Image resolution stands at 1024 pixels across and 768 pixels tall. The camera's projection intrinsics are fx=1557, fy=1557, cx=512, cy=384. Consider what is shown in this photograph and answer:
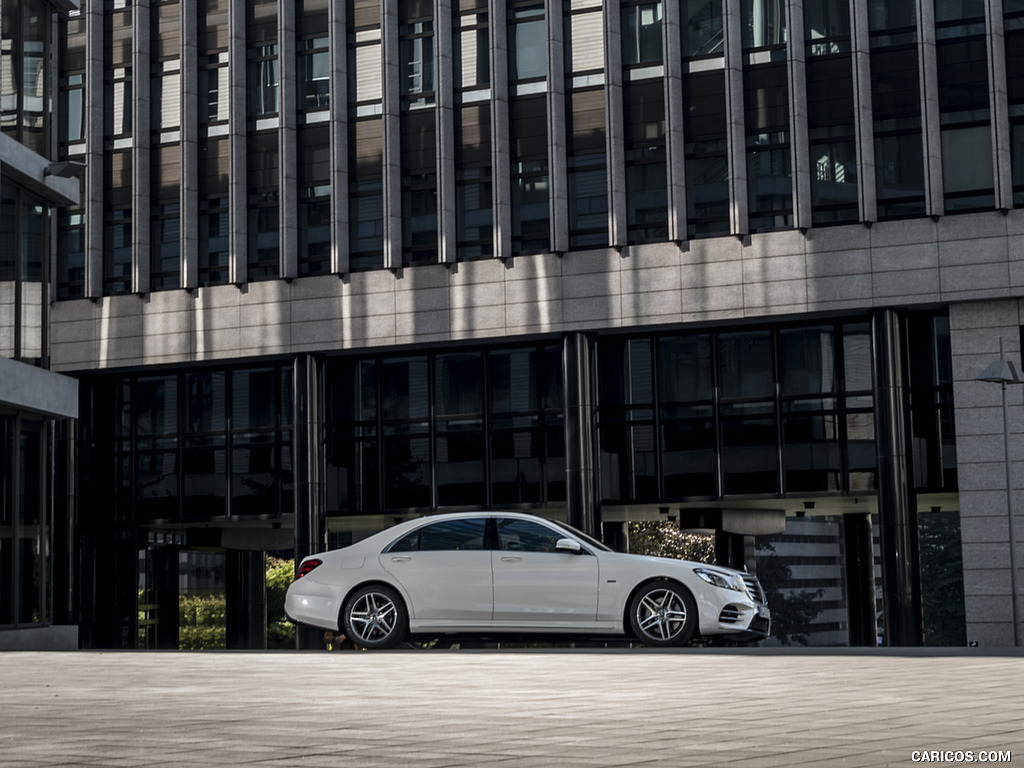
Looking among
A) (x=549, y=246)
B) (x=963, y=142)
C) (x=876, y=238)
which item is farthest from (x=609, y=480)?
(x=963, y=142)

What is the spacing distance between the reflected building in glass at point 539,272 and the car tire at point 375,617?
11748 mm

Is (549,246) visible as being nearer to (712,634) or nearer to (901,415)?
(901,415)

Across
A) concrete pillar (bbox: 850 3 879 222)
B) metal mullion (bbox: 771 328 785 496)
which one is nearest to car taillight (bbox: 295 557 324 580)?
metal mullion (bbox: 771 328 785 496)

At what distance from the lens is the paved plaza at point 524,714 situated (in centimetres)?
567

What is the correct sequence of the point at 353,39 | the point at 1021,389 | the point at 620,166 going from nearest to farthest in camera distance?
the point at 1021,389
the point at 620,166
the point at 353,39

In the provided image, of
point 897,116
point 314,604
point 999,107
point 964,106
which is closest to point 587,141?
point 897,116

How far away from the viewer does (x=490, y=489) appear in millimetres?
32188

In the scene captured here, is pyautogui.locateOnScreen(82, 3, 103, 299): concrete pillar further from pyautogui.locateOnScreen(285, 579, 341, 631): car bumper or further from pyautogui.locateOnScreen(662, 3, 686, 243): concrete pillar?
pyautogui.locateOnScreen(285, 579, 341, 631): car bumper

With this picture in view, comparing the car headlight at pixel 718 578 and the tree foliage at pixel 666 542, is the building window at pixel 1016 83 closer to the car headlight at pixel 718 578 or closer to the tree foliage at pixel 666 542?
A: the car headlight at pixel 718 578

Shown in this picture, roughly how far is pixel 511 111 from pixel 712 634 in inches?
695

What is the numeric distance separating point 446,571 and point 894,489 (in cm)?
1394

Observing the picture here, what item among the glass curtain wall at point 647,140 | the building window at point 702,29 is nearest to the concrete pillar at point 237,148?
the glass curtain wall at point 647,140

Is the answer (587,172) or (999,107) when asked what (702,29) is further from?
(999,107)

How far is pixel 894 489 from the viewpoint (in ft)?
94.9
